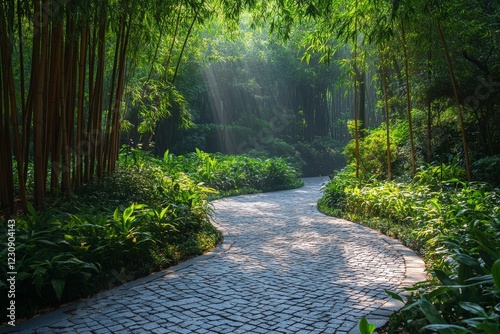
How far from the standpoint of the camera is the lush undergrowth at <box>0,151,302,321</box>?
2.80 m

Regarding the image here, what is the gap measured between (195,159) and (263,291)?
8618 millimetres

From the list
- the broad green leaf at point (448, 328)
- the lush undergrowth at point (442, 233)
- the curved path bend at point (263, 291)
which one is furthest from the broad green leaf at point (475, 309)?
the curved path bend at point (263, 291)

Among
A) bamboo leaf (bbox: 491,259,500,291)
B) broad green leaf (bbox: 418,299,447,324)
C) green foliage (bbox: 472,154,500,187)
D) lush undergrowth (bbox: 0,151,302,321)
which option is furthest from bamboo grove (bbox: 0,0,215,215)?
green foliage (bbox: 472,154,500,187)

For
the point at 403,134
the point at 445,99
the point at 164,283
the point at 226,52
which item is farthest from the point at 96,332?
the point at 226,52

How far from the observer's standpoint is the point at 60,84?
14.1ft

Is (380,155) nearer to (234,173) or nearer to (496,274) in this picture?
(234,173)

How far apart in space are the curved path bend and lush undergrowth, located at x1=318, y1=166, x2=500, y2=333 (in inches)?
9.9

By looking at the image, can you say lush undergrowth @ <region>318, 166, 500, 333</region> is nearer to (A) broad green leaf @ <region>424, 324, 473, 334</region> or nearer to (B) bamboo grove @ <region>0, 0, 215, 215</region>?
(A) broad green leaf @ <region>424, 324, 473, 334</region>

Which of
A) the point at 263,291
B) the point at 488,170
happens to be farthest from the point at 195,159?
the point at 263,291

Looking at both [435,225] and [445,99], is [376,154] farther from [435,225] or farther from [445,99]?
[435,225]

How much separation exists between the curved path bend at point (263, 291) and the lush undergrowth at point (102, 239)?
156 millimetres

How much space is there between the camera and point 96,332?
95.7 inches

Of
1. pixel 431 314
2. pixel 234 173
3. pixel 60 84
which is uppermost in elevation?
pixel 60 84

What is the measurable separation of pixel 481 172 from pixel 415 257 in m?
2.82
